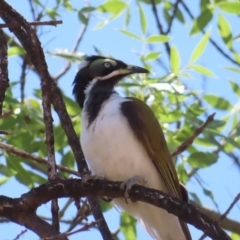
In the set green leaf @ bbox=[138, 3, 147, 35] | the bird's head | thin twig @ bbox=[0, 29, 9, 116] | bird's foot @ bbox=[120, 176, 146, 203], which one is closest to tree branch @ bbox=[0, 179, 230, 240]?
bird's foot @ bbox=[120, 176, 146, 203]

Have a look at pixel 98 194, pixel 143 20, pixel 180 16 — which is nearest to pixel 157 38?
pixel 143 20

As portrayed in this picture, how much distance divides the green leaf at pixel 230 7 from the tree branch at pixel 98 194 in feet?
8.62

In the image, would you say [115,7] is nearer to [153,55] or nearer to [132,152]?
[153,55]

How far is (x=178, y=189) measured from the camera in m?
4.85

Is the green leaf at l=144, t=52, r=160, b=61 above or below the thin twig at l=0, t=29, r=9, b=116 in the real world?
above

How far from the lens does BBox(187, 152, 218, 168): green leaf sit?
5.59m

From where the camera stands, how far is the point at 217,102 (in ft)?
19.6

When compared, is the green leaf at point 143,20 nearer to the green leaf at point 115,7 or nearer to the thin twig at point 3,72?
the green leaf at point 115,7

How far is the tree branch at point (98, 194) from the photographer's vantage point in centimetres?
324

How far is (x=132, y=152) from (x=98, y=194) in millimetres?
1082

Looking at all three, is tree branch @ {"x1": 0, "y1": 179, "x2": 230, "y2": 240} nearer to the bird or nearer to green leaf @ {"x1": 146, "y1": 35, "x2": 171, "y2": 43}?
the bird

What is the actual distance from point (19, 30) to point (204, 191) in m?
1.79

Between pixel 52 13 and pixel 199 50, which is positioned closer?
pixel 199 50

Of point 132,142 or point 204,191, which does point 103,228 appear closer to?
point 132,142
